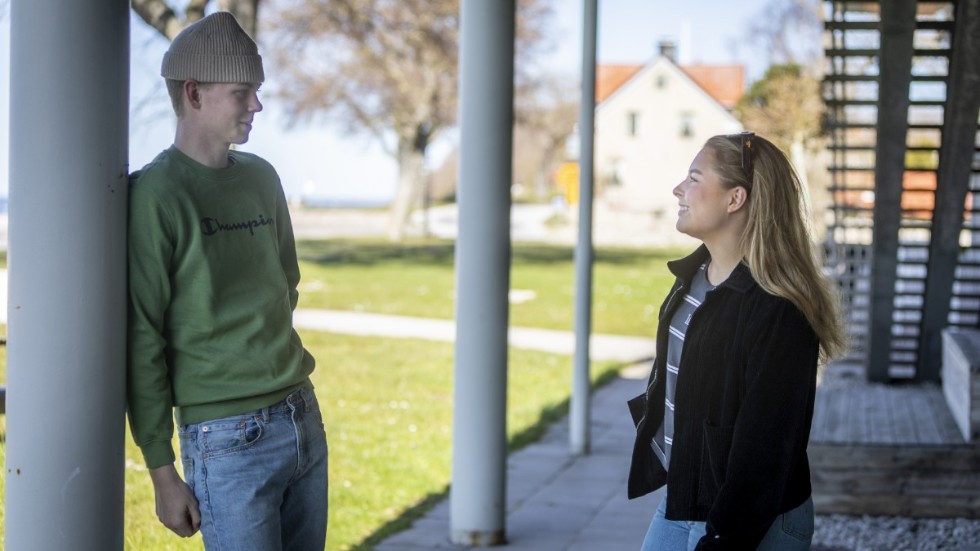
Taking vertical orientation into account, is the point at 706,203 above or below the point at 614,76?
below

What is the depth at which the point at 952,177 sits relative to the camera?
340 inches

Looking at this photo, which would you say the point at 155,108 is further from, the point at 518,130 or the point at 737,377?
the point at 518,130

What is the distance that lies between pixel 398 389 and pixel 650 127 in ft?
118

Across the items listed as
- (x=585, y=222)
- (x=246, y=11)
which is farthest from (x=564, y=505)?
(x=246, y=11)

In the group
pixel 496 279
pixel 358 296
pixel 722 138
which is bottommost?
pixel 358 296

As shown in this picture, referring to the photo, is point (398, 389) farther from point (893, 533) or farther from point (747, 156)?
point (747, 156)

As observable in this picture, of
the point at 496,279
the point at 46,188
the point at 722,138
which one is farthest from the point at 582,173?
the point at 46,188

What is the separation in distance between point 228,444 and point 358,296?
1791 centimetres

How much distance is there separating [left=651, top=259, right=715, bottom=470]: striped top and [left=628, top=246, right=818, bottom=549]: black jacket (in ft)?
0.24

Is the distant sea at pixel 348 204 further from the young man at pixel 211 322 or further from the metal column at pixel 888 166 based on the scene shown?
the young man at pixel 211 322

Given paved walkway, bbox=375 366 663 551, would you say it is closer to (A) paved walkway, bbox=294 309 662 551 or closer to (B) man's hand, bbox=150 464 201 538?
(A) paved walkway, bbox=294 309 662 551

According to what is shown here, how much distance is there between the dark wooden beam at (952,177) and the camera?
314 inches

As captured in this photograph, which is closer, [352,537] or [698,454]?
[698,454]

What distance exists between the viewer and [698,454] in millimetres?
2771
